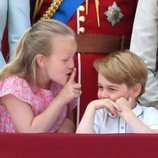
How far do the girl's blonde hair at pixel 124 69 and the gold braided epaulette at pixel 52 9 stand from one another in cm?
29

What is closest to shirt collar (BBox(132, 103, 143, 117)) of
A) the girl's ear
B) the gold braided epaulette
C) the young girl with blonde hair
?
the young girl with blonde hair

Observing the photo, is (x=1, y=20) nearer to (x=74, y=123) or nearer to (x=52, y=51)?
(x=52, y=51)

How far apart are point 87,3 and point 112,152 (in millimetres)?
763

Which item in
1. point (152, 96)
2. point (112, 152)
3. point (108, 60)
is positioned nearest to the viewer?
point (112, 152)

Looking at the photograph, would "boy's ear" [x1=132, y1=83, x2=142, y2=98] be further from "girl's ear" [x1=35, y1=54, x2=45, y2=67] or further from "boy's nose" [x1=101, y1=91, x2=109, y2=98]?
"girl's ear" [x1=35, y1=54, x2=45, y2=67]

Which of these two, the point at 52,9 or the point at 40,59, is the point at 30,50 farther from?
the point at 52,9

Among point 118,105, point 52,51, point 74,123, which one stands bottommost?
point 74,123

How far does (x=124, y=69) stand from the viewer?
1534 millimetres

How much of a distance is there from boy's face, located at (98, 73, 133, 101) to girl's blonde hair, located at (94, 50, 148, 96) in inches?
0.4

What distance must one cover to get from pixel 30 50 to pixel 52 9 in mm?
277

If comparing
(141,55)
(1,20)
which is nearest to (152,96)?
(141,55)

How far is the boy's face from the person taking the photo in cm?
150

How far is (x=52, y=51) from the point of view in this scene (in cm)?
153

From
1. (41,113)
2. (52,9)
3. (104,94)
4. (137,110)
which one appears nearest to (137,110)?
(137,110)
